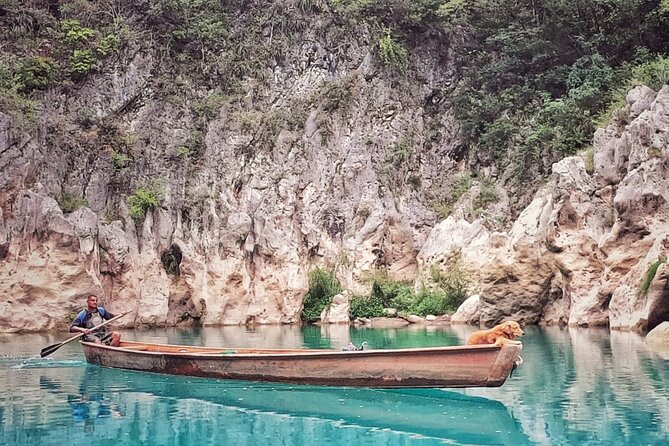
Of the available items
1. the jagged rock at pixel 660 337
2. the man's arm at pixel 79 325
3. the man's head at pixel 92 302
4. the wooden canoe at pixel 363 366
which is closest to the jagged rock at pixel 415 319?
the jagged rock at pixel 660 337

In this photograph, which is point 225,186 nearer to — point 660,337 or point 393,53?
point 393,53

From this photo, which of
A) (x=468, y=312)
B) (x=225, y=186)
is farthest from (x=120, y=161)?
(x=468, y=312)

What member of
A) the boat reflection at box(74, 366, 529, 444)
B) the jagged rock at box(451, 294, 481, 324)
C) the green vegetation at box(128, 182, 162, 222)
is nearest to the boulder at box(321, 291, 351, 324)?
the jagged rock at box(451, 294, 481, 324)

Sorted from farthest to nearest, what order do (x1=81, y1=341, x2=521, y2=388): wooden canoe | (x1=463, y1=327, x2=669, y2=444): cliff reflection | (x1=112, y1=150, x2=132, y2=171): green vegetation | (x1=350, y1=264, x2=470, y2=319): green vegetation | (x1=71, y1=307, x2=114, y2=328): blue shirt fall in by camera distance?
1. (x1=112, y1=150, x2=132, y2=171): green vegetation
2. (x1=350, y1=264, x2=470, y2=319): green vegetation
3. (x1=71, y1=307, x2=114, y2=328): blue shirt
4. (x1=81, y1=341, x2=521, y2=388): wooden canoe
5. (x1=463, y1=327, x2=669, y2=444): cliff reflection

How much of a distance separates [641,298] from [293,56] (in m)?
28.4

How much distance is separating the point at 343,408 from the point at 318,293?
23.4 m

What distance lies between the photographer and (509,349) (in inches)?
469

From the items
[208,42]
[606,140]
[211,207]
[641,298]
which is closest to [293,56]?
[208,42]

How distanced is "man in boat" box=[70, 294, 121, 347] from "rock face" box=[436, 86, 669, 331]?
13.8m

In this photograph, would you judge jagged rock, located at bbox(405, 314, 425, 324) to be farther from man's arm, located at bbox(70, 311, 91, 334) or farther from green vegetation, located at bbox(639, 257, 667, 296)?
man's arm, located at bbox(70, 311, 91, 334)

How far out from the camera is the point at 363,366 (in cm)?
1329

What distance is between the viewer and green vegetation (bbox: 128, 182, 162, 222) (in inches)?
1415

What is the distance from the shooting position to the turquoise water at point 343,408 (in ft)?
32.2

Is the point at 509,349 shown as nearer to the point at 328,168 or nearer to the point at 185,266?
the point at 185,266
